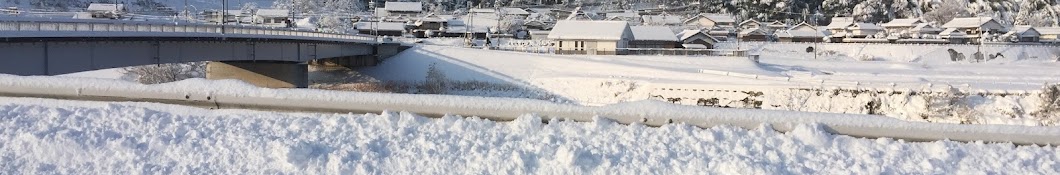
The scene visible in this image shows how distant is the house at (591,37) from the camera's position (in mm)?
51281

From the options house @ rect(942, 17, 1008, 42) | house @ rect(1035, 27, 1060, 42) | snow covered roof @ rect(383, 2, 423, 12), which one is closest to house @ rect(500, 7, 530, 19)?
snow covered roof @ rect(383, 2, 423, 12)

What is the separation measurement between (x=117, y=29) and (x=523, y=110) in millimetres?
22460

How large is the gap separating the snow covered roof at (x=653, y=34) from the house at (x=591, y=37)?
7.29 ft

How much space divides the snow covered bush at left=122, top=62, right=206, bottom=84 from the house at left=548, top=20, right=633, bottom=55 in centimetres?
2211

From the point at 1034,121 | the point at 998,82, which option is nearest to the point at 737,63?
the point at 998,82

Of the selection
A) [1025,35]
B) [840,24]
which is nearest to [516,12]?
[840,24]

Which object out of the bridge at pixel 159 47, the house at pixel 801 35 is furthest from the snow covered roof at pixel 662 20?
the bridge at pixel 159 47

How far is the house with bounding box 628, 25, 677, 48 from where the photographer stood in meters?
55.8

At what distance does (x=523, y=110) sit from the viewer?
28.6 ft

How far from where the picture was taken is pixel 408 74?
5175 centimetres

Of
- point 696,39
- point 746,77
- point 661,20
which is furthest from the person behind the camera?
point 661,20

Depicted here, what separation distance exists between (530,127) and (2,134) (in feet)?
17.2

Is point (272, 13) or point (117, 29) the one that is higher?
point (272, 13)

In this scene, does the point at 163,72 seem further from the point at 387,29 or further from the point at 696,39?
the point at 696,39
